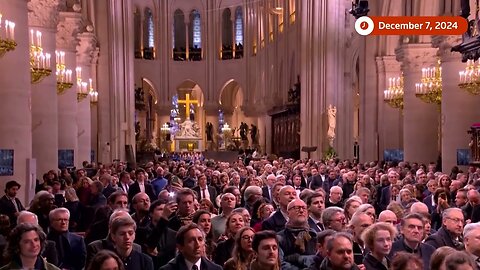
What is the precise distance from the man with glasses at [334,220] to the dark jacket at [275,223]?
0.91 meters

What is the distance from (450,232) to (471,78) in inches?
515

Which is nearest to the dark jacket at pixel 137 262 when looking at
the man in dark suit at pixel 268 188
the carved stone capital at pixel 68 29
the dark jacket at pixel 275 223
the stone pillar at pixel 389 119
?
the dark jacket at pixel 275 223

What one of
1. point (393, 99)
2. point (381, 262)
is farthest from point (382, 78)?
point (381, 262)

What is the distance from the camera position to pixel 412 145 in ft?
102

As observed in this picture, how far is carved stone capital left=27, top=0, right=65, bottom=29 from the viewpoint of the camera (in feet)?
73.5

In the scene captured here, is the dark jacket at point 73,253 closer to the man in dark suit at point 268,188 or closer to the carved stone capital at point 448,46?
the man in dark suit at point 268,188

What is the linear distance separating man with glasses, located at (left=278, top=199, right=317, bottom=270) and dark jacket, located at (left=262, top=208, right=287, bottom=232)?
103 centimetres

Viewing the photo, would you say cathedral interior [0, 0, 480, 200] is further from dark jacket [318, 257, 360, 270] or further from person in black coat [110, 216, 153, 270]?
dark jacket [318, 257, 360, 270]

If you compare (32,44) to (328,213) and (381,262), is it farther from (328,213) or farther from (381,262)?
(381,262)

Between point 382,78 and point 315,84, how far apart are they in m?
9.37

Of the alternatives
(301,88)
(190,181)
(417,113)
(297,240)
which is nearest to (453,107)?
(417,113)

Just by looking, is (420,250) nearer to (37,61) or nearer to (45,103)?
(37,61)

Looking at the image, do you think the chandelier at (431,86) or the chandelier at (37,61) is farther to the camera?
the chandelier at (431,86)

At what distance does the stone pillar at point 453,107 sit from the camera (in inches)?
991
